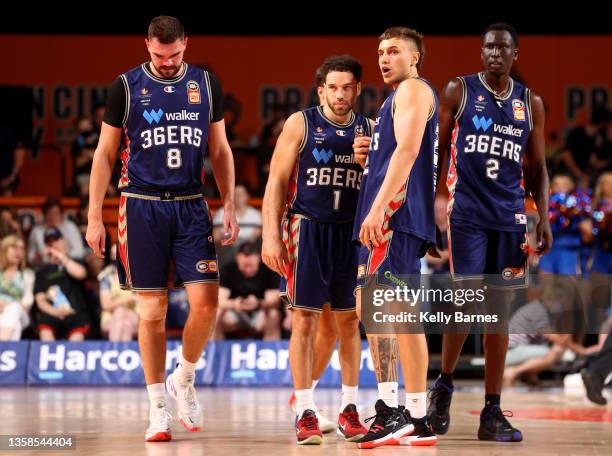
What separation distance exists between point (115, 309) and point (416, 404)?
6.10 meters

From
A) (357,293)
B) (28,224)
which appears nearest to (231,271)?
(28,224)

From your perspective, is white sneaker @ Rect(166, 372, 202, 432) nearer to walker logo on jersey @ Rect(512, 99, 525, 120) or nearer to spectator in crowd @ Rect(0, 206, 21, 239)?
walker logo on jersey @ Rect(512, 99, 525, 120)

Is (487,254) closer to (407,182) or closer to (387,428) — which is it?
(407,182)

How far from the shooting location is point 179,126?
617 centimetres

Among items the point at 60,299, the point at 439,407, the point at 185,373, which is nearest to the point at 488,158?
the point at 439,407

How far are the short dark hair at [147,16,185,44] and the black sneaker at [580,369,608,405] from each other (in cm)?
426

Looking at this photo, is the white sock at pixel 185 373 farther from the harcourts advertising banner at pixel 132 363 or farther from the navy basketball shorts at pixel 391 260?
the harcourts advertising banner at pixel 132 363

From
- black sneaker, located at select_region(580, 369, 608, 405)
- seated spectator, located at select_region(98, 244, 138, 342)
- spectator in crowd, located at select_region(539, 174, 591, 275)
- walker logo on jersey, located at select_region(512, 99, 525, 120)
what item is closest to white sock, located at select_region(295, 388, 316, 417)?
walker logo on jersey, located at select_region(512, 99, 525, 120)

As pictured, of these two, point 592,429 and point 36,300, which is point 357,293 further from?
point 36,300

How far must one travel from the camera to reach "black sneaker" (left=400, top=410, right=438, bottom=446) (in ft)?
18.0

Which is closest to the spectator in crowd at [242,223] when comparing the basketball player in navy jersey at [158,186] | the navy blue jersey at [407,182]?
the basketball player in navy jersey at [158,186]

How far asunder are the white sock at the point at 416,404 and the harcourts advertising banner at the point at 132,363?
198 inches

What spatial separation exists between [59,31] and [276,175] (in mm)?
9866

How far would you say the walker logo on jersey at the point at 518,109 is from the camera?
6.21m
